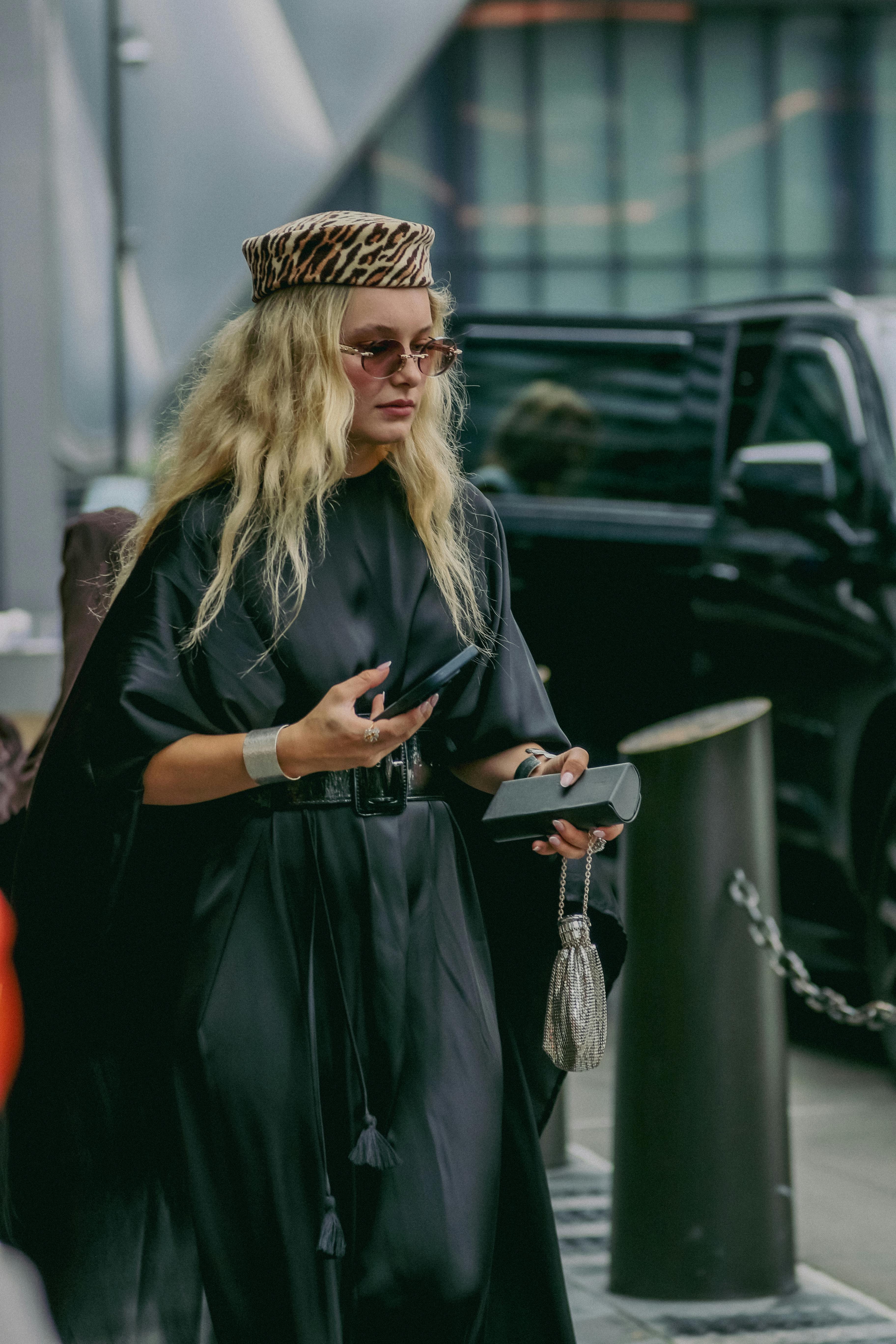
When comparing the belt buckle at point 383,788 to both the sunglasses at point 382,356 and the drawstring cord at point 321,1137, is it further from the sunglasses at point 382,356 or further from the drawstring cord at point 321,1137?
the sunglasses at point 382,356

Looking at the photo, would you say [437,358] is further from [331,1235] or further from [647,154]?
[647,154]

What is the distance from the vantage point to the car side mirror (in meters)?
6.21

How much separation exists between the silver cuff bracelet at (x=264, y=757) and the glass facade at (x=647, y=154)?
27.1m

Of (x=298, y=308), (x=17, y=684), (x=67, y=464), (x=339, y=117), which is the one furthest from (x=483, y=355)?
(x=339, y=117)

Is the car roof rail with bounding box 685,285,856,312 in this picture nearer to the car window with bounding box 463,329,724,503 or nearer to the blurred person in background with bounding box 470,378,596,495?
the car window with bounding box 463,329,724,503

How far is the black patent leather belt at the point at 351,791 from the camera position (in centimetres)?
247

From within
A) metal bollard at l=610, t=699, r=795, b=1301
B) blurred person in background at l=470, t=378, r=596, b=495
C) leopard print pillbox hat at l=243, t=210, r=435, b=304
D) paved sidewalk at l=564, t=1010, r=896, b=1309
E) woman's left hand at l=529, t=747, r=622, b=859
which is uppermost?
blurred person in background at l=470, t=378, r=596, b=495

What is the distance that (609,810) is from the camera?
2342 mm

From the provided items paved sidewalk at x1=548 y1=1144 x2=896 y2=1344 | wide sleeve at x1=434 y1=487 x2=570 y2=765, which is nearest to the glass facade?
paved sidewalk at x1=548 y1=1144 x2=896 y2=1344

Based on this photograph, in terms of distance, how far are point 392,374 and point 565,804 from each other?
1.99ft

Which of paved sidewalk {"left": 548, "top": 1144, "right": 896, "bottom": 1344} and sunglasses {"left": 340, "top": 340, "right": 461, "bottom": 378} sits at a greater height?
sunglasses {"left": 340, "top": 340, "right": 461, "bottom": 378}

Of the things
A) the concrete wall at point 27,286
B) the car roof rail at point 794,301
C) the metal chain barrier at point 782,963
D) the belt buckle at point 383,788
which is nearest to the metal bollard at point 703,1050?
the metal chain barrier at point 782,963

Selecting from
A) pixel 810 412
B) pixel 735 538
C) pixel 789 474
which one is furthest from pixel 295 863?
pixel 810 412

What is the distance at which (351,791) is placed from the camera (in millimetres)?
2477
